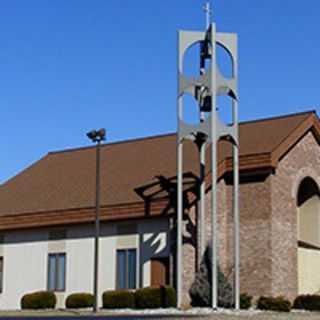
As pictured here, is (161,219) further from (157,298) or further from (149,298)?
(157,298)

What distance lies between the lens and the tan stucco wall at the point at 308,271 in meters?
42.1

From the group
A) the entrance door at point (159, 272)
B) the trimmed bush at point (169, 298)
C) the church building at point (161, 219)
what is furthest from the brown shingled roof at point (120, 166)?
the trimmed bush at point (169, 298)

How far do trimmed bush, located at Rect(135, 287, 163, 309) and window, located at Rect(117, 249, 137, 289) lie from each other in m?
3.04

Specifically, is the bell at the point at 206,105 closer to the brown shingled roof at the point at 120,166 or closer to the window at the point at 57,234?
the brown shingled roof at the point at 120,166

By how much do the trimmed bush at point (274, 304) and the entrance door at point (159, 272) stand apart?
4.26m

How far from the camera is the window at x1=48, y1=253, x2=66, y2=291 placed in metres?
43.2

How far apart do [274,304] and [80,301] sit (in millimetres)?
8608

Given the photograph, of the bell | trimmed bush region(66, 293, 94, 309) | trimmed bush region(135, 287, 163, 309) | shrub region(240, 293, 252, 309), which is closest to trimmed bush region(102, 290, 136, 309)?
trimmed bush region(135, 287, 163, 309)

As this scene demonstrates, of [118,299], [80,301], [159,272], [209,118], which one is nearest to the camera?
[209,118]

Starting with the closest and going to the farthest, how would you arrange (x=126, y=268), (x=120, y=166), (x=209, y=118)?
(x=209, y=118)
(x=126, y=268)
(x=120, y=166)

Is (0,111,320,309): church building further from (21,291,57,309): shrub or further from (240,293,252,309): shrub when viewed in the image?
(240,293,252,309): shrub

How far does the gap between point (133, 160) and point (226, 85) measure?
38.7 ft

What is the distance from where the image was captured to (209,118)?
35.2 meters

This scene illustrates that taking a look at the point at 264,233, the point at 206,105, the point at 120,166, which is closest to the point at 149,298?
the point at 264,233
